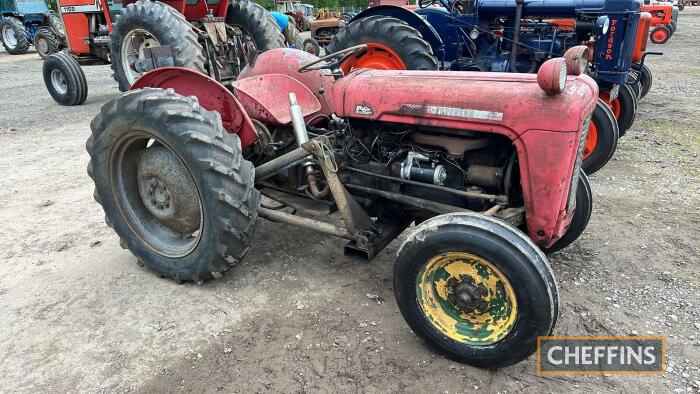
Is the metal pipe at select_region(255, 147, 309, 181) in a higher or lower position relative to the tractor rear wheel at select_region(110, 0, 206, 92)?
lower

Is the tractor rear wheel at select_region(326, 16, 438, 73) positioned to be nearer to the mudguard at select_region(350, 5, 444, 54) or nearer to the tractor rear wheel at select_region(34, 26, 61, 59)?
the mudguard at select_region(350, 5, 444, 54)

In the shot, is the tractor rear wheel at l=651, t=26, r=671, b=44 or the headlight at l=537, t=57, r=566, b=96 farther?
the tractor rear wheel at l=651, t=26, r=671, b=44

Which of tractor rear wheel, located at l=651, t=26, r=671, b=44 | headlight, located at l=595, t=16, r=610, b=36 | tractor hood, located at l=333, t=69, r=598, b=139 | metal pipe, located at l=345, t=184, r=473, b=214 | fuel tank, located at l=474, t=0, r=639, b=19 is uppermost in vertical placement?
fuel tank, located at l=474, t=0, r=639, b=19

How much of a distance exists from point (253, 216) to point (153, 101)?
866mm

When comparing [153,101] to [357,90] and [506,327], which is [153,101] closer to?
[357,90]

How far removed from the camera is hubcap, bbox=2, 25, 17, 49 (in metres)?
17.0

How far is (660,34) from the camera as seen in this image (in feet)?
55.0

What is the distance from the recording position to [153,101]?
2.79 metres

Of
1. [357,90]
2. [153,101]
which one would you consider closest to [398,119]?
[357,90]

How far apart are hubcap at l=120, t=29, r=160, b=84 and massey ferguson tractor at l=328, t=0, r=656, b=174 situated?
2.78 metres

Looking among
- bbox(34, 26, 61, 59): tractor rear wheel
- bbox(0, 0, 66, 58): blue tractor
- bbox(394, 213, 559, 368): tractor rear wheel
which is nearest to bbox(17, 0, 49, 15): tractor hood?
bbox(0, 0, 66, 58): blue tractor

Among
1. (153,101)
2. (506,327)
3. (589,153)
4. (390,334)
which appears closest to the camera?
(506,327)

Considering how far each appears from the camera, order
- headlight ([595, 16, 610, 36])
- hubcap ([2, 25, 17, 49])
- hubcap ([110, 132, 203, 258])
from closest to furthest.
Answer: hubcap ([110, 132, 203, 258]) < headlight ([595, 16, 610, 36]) < hubcap ([2, 25, 17, 49])

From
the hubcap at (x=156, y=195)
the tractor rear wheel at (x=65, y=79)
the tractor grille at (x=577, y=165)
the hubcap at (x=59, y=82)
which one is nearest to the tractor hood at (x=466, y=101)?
the tractor grille at (x=577, y=165)
